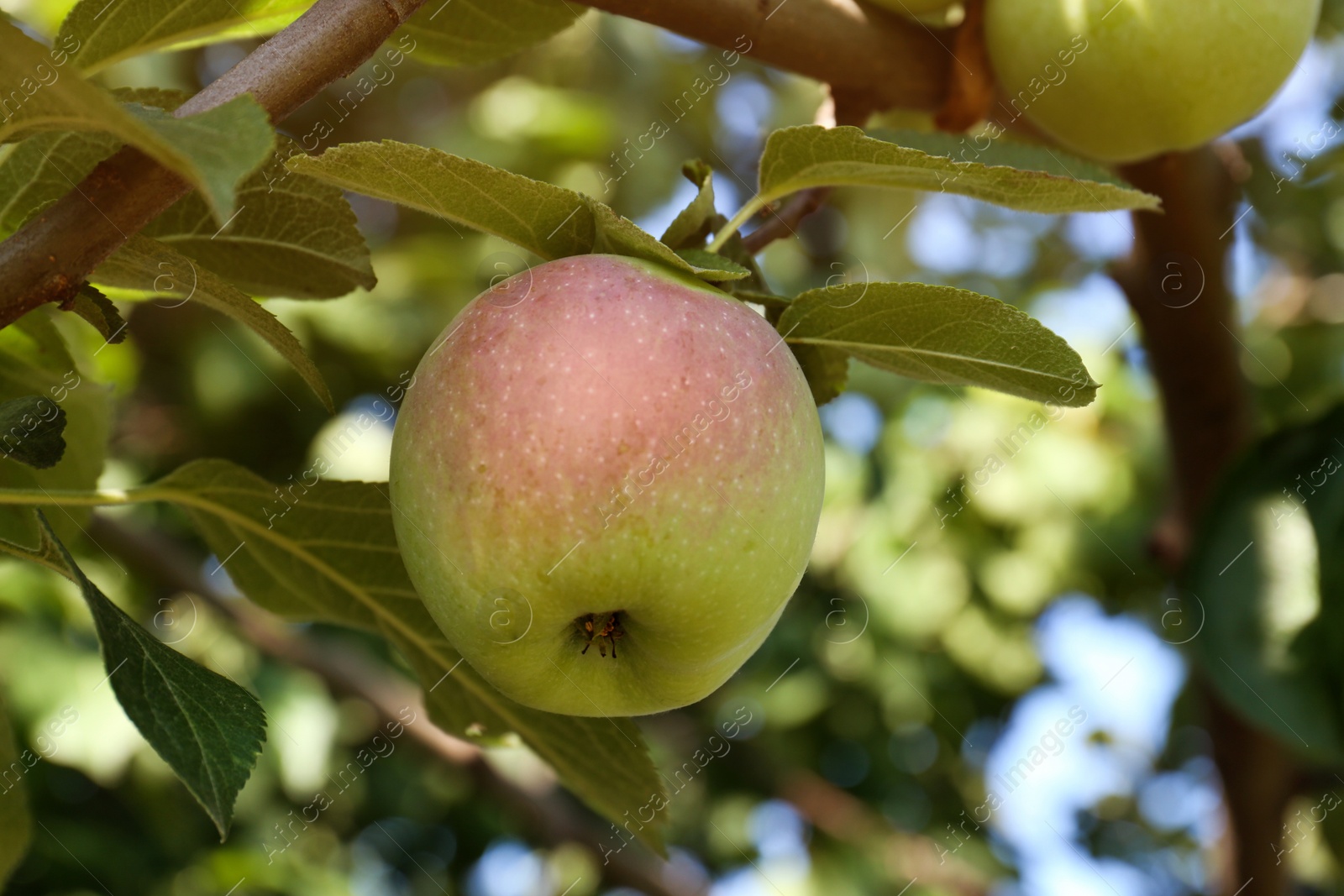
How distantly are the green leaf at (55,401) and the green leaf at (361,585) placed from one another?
73mm

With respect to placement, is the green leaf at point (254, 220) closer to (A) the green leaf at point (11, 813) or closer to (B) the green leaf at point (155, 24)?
(B) the green leaf at point (155, 24)

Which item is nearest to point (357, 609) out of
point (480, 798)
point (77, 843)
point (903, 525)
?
point (77, 843)

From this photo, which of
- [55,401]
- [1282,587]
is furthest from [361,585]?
[1282,587]

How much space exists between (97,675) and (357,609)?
1330 millimetres

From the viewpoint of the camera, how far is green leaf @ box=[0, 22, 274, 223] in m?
0.49

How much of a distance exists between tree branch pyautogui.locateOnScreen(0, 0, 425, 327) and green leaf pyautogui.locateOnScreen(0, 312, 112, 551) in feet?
0.65

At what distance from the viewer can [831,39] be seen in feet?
3.71

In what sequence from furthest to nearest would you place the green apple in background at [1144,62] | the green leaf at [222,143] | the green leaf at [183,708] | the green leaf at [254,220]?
the green apple in background at [1144,62]
the green leaf at [254,220]
the green leaf at [183,708]
the green leaf at [222,143]

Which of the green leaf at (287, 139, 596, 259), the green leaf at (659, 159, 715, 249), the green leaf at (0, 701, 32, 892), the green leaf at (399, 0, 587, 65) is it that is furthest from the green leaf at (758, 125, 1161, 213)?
the green leaf at (0, 701, 32, 892)

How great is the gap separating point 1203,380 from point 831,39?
105 centimetres

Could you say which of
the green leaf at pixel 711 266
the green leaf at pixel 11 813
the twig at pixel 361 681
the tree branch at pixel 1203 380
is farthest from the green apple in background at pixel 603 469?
the twig at pixel 361 681

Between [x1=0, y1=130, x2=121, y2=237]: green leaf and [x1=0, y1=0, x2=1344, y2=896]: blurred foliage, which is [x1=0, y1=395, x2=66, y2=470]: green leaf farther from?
[x1=0, y1=0, x2=1344, y2=896]: blurred foliage

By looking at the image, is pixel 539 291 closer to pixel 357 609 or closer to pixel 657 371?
pixel 657 371

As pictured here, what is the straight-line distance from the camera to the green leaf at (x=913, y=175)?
0.72 metres
